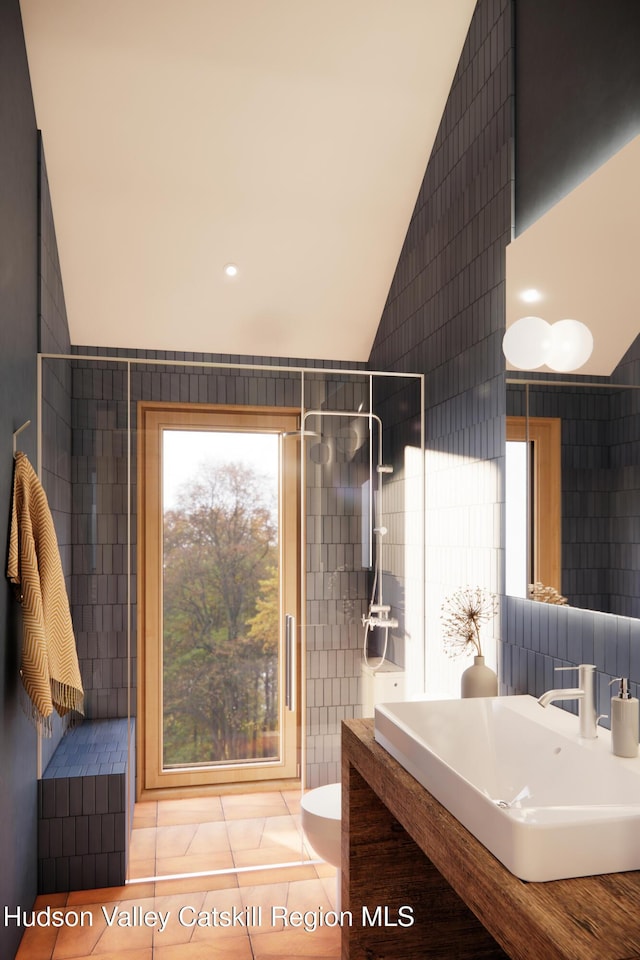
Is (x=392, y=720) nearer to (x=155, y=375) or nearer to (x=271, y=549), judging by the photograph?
(x=271, y=549)

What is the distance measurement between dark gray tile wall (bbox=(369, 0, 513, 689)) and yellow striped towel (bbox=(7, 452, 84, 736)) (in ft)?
4.67

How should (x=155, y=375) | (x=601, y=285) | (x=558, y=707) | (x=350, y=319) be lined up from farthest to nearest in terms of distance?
(x=350, y=319)
(x=155, y=375)
(x=558, y=707)
(x=601, y=285)

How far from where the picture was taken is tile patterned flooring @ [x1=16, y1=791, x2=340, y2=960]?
243cm

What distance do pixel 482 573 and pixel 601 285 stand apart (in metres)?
1.09

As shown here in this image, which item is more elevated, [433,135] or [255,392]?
[433,135]

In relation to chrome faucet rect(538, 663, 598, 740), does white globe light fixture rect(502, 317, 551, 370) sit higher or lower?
higher

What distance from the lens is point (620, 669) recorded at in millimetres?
1783

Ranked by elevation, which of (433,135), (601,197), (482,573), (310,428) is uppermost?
Result: (433,135)

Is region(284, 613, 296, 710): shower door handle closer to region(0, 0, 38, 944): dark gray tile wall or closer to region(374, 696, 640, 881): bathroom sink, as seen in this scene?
region(0, 0, 38, 944): dark gray tile wall

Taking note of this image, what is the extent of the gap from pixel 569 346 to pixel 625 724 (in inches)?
38.5

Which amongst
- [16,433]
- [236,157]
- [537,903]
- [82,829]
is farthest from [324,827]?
[236,157]

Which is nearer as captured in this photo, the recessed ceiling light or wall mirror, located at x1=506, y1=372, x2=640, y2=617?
wall mirror, located at x1=506, y1=372, x2=640, y2=617

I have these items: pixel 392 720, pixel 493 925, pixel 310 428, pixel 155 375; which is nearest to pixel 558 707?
pixel 392 720

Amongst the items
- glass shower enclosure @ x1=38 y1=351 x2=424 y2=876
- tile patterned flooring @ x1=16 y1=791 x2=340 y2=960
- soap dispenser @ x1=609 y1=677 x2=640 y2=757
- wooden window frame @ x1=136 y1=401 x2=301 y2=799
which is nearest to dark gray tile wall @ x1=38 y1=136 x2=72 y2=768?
glass shower enclosure @ x1=38 y1=351 x2=424 y2=876
